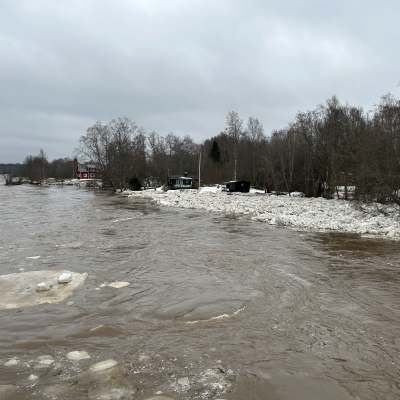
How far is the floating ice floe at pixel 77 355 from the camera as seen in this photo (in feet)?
17.5

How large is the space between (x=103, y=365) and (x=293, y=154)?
4857 cm

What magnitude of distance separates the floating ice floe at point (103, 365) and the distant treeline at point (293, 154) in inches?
729

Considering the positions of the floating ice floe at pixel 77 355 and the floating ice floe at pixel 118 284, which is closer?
the floating ice floe at pixel 77 355

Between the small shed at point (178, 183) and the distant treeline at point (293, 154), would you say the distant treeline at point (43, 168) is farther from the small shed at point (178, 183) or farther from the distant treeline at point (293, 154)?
the small shed at point (178, 183)

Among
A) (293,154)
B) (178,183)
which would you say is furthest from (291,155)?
(178,183)

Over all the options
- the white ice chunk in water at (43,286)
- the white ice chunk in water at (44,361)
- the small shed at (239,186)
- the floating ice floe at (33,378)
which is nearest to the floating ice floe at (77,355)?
the white ice chunk in water at (44,361)

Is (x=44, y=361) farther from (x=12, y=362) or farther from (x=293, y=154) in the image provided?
(x=293, y=154)

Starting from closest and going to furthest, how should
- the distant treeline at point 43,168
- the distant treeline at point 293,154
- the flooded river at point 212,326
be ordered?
1. the flooded river at point 212,326
2. the distant treeline at point 293,154
3. the distant treeline at point 43,168

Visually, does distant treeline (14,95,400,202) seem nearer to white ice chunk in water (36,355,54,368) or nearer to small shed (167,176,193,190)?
small shed (167,176,193,190)

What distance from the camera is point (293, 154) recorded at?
5134 cm

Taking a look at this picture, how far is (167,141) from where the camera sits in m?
102

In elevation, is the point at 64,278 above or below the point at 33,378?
above

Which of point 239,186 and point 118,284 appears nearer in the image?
point 118,284

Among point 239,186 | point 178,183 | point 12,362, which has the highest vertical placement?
point 178,183
